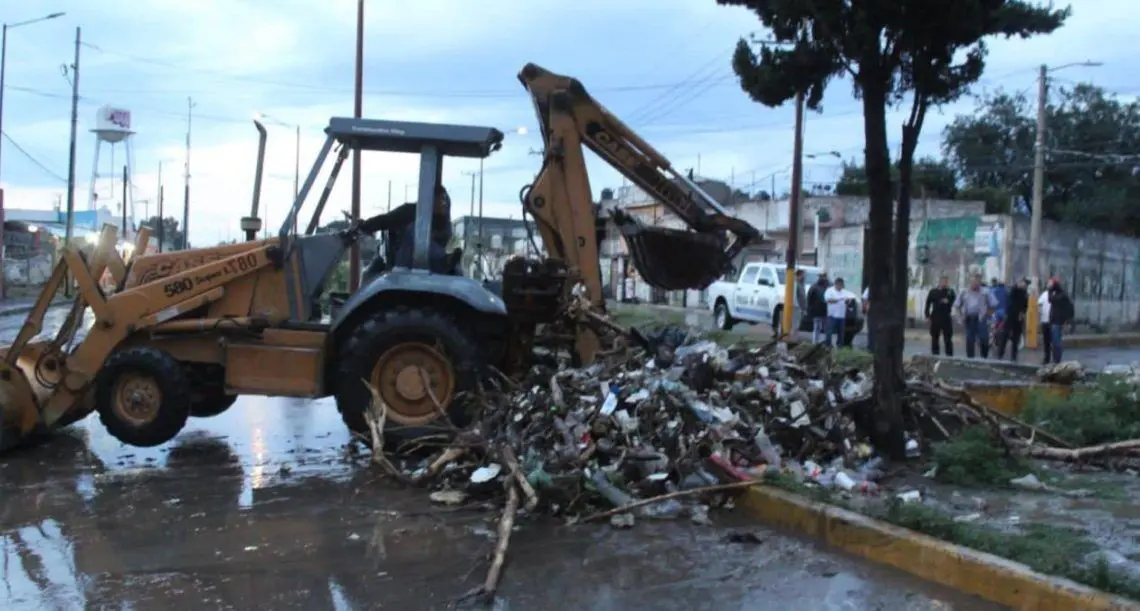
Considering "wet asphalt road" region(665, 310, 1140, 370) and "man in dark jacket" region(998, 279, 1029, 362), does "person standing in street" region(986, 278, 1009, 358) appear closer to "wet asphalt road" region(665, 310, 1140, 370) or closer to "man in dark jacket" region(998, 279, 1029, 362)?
"man in dark jacket" region(998, 279, 1029, 362)

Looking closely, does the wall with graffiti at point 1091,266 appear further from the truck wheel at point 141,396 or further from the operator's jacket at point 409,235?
the truck wheel at point 141,396

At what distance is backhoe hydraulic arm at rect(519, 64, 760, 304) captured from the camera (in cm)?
880

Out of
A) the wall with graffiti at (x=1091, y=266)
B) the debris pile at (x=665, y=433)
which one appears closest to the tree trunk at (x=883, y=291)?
the debris pile at (x=665, y=433)

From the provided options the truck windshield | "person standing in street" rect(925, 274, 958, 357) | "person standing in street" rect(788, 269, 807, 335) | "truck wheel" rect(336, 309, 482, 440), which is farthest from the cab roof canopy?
the truck windshield

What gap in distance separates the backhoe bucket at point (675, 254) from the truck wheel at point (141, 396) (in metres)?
4.05

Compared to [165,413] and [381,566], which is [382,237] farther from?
[381,566]

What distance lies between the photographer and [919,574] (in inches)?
197

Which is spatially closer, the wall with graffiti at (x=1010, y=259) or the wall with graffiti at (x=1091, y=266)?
the wall with graffiti at (x=1010, y=259)

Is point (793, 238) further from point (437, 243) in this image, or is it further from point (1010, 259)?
point (437, 243)

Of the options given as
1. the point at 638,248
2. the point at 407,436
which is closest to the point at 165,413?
the point at 407,436

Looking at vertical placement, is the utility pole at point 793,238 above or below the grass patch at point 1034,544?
above

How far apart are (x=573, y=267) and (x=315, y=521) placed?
346 cm

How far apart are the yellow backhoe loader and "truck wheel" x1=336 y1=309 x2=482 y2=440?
1 centimetres

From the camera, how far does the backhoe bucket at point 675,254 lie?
884 cm
